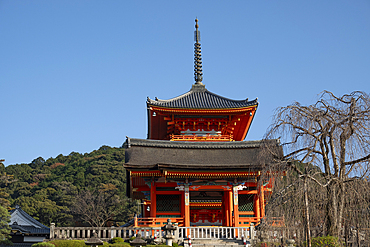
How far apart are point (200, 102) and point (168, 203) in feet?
29.2

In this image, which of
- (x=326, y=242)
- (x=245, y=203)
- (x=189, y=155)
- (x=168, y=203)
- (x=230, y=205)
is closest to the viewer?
(x=326, y=242)

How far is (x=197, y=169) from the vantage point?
2061cm

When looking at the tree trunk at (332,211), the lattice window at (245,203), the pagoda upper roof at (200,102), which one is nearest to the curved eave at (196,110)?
the pagoda upper roof at (200,102)

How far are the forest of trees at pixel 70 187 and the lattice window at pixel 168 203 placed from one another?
1055 inches

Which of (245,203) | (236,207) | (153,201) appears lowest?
(236,207)

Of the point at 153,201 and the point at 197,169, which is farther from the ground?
the point at 197,169

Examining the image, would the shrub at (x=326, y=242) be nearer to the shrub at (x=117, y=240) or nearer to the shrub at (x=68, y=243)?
the shrub at (x=117, y=240)

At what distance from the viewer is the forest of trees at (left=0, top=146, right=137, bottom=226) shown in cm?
5844

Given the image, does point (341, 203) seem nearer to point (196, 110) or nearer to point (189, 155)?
point (189, 155)

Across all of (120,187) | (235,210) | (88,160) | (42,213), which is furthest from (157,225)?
(88,160)

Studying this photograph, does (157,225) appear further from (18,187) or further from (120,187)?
(18,187)

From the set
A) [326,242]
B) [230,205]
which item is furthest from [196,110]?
[326,242]

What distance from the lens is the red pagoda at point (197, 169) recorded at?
2059 centimetres

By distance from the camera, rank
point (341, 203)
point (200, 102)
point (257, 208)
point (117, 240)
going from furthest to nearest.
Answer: point (200, 102) → point (257, 208) → point (117, 240) → point (341, 203)
